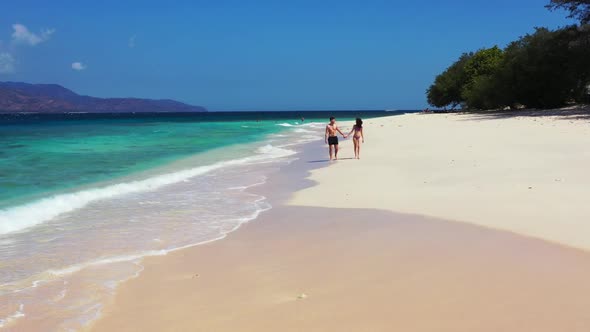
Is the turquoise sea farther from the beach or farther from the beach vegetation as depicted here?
the beach vegetation

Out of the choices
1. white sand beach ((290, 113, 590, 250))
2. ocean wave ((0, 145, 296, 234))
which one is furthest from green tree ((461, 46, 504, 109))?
ocean wave ((0, 145, 296, 234))

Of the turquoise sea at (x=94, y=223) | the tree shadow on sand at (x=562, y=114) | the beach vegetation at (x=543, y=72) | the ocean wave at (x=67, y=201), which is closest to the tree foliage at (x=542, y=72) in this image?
the beach vegetation at (x=543, y=72)

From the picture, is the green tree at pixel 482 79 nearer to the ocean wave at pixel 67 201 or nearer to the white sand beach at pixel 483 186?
the white sand beach at pixel 483 186

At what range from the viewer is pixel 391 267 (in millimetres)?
4918

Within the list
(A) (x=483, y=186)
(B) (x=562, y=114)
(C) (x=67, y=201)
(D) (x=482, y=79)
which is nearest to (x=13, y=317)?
(C) (x=67, y=201)

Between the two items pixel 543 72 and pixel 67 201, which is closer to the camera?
pixel 67 201

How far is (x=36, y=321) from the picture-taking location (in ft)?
13.2

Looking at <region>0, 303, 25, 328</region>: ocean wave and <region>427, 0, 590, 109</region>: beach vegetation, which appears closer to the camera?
<region>0, 303, 25, 328</region>: ocean wave

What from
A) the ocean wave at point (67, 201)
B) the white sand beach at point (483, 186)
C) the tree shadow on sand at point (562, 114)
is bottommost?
the ocean wave at point (67, 201)

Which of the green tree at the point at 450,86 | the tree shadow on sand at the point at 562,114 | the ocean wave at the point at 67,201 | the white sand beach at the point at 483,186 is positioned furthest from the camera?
the green tree at the point at 450,86

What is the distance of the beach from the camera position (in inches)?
148

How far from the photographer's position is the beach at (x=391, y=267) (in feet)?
12.3

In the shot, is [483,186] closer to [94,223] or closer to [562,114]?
[94,223]

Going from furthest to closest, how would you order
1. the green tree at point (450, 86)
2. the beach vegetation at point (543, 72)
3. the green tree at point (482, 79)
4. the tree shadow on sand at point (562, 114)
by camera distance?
the green tree at point (450, 86)
the green tree at point (482, 79)
the beach vegetation at point (543, 72)
the tree shadow on sand at point (562, 114)
